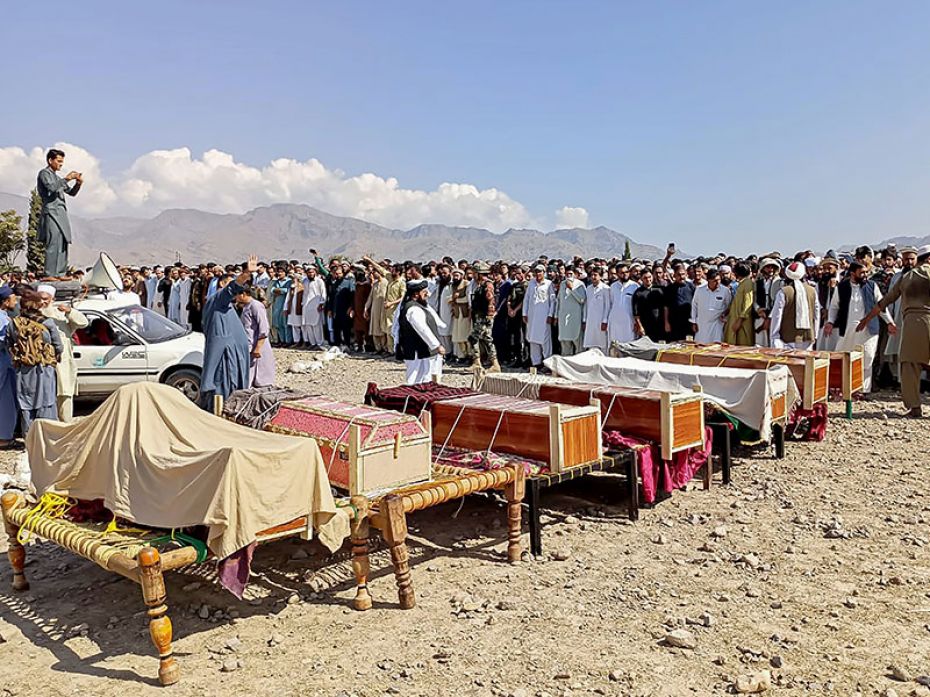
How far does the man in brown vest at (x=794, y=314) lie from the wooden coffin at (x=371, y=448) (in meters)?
6.73

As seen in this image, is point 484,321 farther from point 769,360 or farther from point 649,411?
point 649,411

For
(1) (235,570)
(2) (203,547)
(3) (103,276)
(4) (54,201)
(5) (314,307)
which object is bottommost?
(1) (235,570)

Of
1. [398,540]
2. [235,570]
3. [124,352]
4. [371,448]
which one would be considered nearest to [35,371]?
[124,352]

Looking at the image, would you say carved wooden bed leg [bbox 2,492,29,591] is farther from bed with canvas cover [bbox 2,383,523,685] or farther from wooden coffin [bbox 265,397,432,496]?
wooden coffin [bbox 265,397,432,496]

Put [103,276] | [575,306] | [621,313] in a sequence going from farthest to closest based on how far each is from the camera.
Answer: [575,306]
[621,313]
[103,276]

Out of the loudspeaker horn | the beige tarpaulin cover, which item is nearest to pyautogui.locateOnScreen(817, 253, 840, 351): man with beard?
the beige tarpaulin cover

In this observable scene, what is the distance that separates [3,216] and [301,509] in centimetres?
4353

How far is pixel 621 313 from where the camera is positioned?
12438 millimetres

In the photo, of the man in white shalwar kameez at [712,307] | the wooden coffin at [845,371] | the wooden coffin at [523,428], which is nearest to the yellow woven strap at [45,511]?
the wooden coffin at [523,428]

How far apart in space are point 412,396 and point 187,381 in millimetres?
4403

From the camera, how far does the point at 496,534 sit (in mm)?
5414

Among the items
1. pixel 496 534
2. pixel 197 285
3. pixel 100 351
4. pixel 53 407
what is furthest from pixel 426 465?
pixel 197 285

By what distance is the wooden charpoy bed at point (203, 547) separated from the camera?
349 cm

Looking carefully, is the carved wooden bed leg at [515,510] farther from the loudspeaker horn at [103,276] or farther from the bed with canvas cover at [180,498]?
the loudspeaker horn at [103,276]
